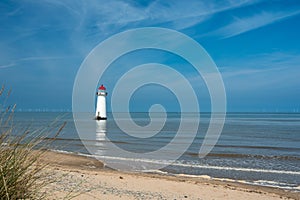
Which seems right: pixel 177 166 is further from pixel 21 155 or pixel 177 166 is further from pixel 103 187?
pixel 21 155

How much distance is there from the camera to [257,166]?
12.9 metres

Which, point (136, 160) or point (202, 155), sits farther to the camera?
point (202, 155)

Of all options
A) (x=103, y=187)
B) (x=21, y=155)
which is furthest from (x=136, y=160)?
(x=21, y=155)

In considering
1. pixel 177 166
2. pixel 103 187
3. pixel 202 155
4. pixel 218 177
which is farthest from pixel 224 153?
pixel 103 187

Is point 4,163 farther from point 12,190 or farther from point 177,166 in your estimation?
point 177,166

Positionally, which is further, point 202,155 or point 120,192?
point 202,155

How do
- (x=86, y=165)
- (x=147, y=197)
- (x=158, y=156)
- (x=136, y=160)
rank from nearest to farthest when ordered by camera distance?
(x=147, y=197) → (x=86, y=165) → (x=136, y=160) → (x=158, y=156)

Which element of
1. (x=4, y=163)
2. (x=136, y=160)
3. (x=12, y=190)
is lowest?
(x=136, y=160)

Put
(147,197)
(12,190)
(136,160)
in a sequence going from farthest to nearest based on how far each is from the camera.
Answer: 1. (136,160)
2. (147,197)
3. (12,190)

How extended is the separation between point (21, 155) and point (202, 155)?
13279mm

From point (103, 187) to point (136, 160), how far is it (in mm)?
7389

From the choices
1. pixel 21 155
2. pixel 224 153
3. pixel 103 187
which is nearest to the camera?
pixel 21 155

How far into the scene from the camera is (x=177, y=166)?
12789 millimetres

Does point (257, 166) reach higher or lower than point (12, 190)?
lower
